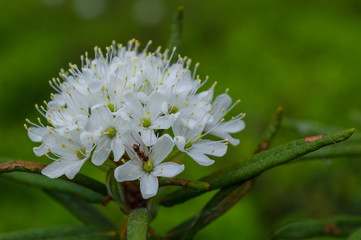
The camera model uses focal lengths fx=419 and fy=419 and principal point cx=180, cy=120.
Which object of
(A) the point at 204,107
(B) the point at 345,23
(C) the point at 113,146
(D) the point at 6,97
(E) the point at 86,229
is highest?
(B) the point at 345,23

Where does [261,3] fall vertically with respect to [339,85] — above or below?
above

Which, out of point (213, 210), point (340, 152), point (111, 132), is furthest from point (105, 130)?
point (340, 152)

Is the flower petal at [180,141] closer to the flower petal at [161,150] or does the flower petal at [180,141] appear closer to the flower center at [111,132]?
the flower petal at [161,150]

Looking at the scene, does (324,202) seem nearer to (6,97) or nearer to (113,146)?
(113,146)

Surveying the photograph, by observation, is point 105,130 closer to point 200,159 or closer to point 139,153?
point 139,153

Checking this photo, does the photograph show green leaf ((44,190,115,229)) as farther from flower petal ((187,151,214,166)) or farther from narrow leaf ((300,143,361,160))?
narrow leaf ((300,143,361,160))

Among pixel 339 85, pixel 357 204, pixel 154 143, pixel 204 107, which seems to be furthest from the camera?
pixel 339 85

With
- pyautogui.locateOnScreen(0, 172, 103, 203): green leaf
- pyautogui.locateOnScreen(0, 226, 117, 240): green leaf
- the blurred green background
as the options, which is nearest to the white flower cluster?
pyautogui.locateOnScreen(0, 172, 103, 203): green leaf

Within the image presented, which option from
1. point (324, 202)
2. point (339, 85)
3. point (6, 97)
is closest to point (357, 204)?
point (324, 202)
